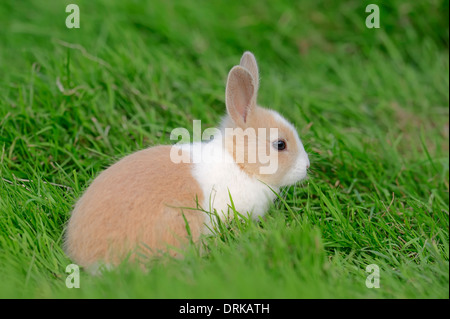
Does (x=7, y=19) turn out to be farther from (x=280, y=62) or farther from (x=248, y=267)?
(x=248, y=267)

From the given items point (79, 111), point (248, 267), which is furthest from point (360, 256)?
point (79, 111)

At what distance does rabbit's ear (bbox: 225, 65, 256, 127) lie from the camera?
360 cm

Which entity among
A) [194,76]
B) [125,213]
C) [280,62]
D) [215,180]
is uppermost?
[280,62]

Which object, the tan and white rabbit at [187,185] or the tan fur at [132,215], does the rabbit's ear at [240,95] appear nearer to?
the tan and white rabbit at [187,185]

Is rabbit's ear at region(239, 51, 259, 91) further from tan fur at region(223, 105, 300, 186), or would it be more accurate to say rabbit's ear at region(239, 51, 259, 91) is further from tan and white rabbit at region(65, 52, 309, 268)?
tan fur at region(223, 105, 300, 186)

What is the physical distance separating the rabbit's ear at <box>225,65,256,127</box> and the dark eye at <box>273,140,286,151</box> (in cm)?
22

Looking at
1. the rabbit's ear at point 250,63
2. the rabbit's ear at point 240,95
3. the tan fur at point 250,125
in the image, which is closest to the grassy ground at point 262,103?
the tan fur at point 250,125

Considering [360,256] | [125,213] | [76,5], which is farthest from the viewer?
[76,5]

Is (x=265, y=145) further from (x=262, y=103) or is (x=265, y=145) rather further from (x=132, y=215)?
(x=262, y=103)

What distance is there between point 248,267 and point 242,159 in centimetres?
92

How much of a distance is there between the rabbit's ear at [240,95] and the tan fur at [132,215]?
0.57 metres

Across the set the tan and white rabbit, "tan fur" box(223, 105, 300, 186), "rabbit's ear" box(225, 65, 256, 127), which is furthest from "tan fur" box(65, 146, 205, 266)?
"rabbit's ear" box(225, 65, 256, 127)

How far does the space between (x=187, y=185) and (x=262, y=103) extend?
209 centimetres

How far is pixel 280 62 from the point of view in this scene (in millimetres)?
6051
